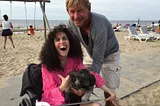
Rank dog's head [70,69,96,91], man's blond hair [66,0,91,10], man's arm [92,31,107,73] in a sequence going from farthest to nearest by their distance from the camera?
1. man's arm [92,31,107,73]
2. man's blond hair [66,0,91,10]
3. dog's head [70,69,96,91]

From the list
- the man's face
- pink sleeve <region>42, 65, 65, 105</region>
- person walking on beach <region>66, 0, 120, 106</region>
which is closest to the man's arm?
person walking on beach <region>66, 0, 120, 106</region>

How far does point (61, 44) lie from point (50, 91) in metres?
0.45

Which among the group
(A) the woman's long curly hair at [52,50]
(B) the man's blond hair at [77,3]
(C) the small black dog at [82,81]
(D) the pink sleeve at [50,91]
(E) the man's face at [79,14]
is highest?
(B) the man's blond hair at [77,3]

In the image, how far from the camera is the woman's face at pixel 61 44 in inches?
73.4

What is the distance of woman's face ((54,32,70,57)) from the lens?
1865 millimetres

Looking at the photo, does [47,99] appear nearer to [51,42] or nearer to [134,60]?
[51,42]

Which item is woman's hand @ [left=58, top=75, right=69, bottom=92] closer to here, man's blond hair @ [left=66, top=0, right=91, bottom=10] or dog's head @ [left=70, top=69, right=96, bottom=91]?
dog's head @ [left=70, top=69, right=96, bottom=91]

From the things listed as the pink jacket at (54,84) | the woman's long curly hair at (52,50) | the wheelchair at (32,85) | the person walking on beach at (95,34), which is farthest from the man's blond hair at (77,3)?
the wheelchair at (32,85)

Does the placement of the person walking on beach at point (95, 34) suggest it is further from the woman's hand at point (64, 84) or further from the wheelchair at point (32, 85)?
the wheelchair at point (32, 85)

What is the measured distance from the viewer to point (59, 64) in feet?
6.20

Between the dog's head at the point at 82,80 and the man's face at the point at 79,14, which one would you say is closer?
the dog's head at the point at 82,80

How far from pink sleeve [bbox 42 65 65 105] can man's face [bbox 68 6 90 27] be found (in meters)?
0.56

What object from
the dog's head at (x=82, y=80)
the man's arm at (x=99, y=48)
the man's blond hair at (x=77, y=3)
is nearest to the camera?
the dog's head at (x=82, y=80)

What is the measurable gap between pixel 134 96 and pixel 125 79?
780 mm
